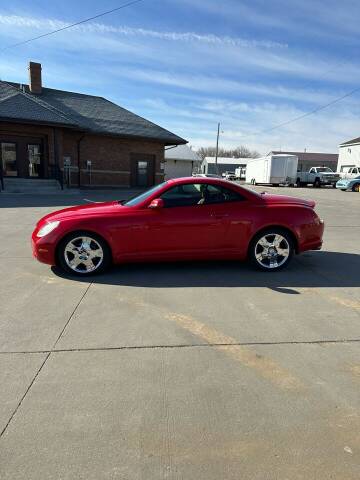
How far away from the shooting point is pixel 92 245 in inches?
209

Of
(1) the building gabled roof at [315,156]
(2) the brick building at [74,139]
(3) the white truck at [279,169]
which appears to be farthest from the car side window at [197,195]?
(1) the building gabled roof at [315,156]

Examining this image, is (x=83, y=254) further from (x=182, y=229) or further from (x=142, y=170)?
(x=142, y=170)

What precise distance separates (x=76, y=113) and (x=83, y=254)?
22740mm

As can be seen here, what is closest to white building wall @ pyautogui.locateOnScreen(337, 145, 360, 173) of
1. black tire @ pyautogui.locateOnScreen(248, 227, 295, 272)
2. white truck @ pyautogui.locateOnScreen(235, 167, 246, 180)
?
white truck @ pyautogui.locateOnScreen(235, 167, 246, 180)

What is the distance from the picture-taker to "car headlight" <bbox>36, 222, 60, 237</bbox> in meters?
5.22

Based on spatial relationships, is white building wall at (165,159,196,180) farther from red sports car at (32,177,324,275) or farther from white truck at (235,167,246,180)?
red sports car at (32,177,324,275)

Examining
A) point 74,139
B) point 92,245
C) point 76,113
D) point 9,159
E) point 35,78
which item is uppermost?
point 35,78

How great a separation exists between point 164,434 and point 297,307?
2.52 meters

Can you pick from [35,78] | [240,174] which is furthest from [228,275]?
[240,174]

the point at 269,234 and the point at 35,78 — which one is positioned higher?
the point at 35,78

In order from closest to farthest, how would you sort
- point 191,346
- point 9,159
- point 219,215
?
point 191,346
point 219,215
point 9,159

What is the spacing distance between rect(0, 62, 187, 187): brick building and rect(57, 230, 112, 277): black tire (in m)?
17.3

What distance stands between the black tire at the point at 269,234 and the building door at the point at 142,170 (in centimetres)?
2202

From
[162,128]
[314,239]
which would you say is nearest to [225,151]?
[162,128]
